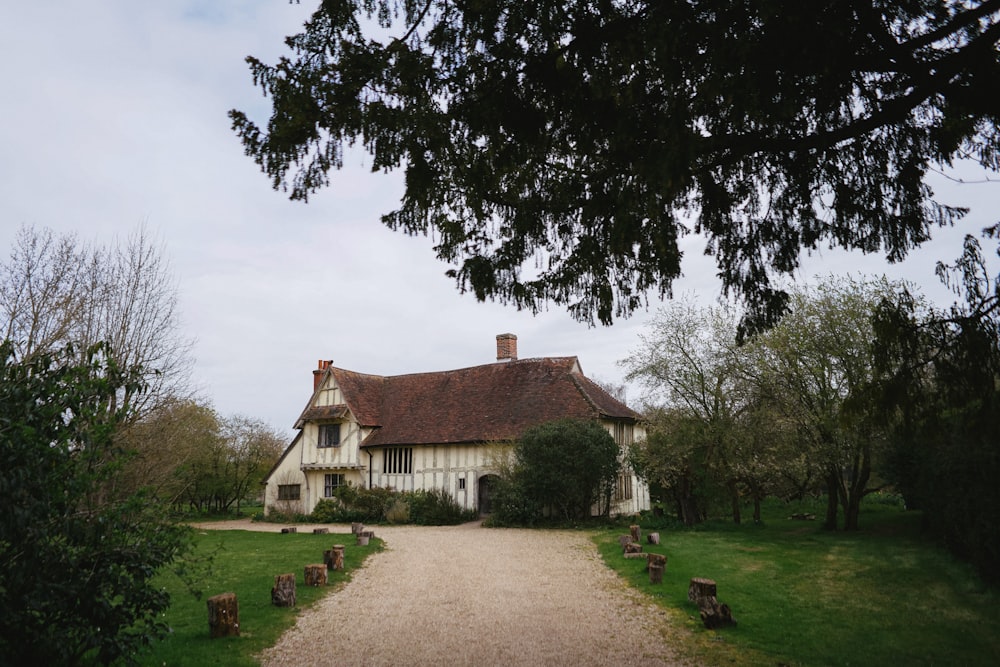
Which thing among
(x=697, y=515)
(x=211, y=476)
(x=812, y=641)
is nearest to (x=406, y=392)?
(x=211, y=476)

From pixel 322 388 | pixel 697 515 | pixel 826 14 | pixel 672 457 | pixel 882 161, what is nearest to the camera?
pixel 826 14

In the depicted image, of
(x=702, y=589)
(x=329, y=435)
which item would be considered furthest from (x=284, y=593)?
(x=329, y=435)

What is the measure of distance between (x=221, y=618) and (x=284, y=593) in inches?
63.7

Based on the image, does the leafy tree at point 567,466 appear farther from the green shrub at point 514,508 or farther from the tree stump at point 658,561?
the tree stump at point 658,561

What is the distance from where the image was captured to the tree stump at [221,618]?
23.3ft

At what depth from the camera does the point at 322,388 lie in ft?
87.7

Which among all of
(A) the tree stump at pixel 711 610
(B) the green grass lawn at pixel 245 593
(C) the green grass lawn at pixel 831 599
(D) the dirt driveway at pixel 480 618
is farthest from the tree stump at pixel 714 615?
(B) the green grass lawn at pixel 245 593

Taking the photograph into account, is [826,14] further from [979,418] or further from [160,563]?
[160,563]

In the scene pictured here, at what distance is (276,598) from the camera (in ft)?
28.5

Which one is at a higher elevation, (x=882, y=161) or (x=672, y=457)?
(x=882, y=161)

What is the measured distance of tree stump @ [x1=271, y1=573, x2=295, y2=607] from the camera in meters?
8.65

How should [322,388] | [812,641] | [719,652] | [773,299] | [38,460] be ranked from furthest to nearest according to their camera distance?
[322,388], [812,641], [719,652], [773,299], [38,460]

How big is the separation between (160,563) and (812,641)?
22.3ft

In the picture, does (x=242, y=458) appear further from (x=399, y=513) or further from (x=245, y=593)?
(x=245, y=593)
